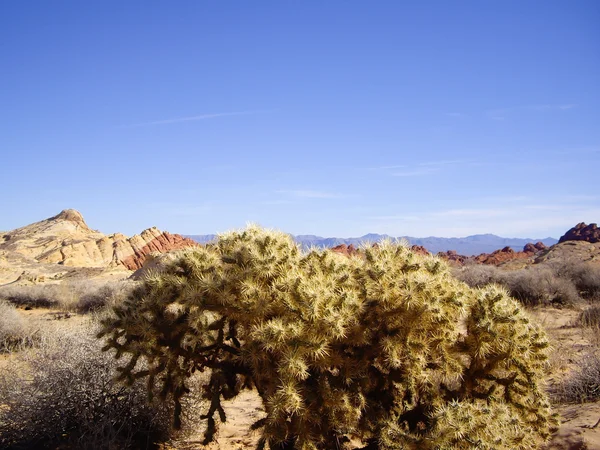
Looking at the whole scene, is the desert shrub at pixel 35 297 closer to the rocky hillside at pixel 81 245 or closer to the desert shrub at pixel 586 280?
the rocky hillside at pixel 81 245

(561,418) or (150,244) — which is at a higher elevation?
(150,244)

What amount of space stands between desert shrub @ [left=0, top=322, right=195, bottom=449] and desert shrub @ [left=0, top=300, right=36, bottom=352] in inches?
229

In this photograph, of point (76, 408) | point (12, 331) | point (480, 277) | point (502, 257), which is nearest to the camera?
point (76, 408)

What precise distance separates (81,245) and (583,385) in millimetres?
40772

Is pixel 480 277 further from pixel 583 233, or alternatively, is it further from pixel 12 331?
pixel 583 233

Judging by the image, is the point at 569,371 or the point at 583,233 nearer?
the point at 569,371

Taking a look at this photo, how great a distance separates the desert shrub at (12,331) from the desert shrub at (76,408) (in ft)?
19.1

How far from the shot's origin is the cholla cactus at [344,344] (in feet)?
14.4

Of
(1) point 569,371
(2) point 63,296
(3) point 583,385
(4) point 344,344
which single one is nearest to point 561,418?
(3) point 583,385

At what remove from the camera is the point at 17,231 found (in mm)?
Result: 47594

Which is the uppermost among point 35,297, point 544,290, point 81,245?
point 81,245

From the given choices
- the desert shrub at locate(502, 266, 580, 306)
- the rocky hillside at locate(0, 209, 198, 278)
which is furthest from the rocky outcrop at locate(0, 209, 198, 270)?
the desert shrub at locate(502, 266, 580, 306)

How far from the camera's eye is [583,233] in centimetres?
4888

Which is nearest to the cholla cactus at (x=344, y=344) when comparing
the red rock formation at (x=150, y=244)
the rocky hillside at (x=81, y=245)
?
the rocky hillside at (x=81, y=245)
